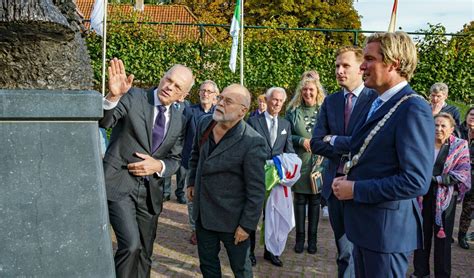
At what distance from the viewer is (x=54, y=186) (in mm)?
2084

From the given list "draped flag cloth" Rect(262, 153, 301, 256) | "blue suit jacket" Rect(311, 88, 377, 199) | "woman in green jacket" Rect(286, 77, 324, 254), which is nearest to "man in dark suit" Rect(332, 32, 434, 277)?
"blue suit jacket" Rect(311, 88, 377, 199)

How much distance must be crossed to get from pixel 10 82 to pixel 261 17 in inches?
1449

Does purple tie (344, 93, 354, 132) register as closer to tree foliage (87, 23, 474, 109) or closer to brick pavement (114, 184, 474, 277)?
brick pavement (114, 184, 474, 277)

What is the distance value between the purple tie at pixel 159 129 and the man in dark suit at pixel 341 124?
130cm

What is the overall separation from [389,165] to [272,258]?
342 cm

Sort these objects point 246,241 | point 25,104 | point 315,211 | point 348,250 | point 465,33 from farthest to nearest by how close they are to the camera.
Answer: point 465,33 → point 315,211 → point 348,250 → point 246,241 → point 25,104

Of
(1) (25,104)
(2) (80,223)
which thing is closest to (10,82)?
(1) (25,104)

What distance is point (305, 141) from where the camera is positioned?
6281 millimetres

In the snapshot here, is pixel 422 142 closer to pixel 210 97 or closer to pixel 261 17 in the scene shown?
pixel 210 97

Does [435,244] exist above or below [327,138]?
below

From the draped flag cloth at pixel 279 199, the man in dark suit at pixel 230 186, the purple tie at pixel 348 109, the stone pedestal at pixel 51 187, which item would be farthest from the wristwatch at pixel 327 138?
the stone pedestal at pixel 51 187

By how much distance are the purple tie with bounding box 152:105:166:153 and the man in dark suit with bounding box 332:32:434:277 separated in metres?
1.71

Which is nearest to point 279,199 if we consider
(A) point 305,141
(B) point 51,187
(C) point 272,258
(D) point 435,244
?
(C) point 272,258

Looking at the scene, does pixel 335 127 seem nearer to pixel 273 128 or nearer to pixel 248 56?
pixel 273 128
